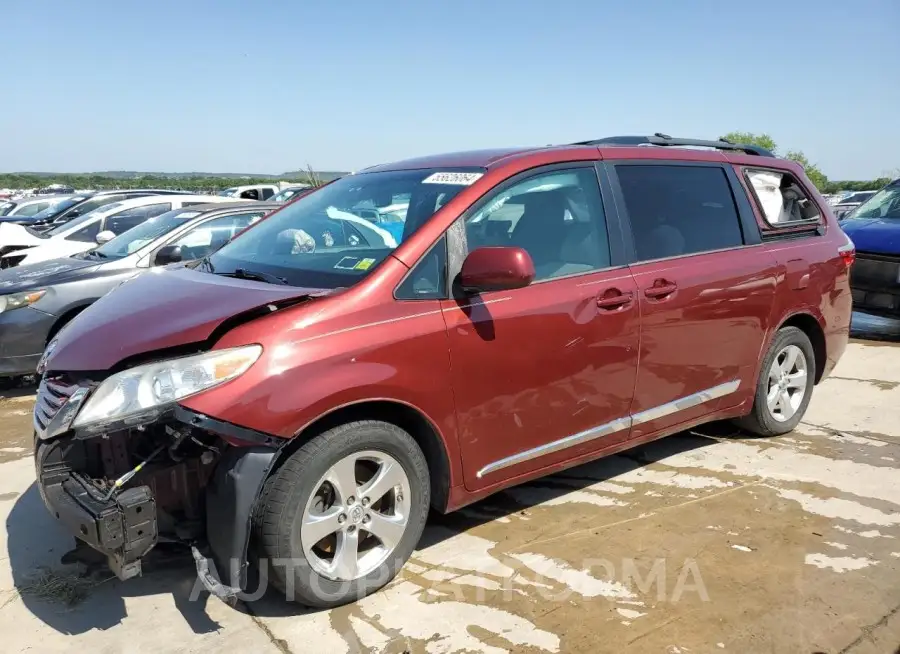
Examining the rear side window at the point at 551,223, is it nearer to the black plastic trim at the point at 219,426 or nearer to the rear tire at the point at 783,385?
the black plastic trim at the point at 219,426

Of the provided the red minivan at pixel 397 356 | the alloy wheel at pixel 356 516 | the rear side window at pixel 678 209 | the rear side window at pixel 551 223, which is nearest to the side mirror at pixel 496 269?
the red minivan at pixel 397 356

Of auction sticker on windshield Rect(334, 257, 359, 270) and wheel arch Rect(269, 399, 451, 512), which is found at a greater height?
auction sticker on windshield Rect(334, 257, 359, 270)

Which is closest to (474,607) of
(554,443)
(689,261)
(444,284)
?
(554,443)

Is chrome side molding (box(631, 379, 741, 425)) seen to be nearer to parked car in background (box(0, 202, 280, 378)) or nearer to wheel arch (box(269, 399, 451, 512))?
wheel arch (box(269, 399, 451, 512))

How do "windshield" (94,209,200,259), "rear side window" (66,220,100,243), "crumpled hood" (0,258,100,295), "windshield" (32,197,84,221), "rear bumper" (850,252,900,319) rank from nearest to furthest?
1. "crumpled hood" (0,258,100,295)
2. "windshield" (94,209,200,259)
3. "rear bumper" (850,252,900,319)
4. "rear side window" (66,220,100,243)
5. "windshield" (32,197,84,221)

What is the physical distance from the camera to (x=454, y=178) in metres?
3.43

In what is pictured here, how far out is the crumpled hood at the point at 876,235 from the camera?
8.06 meters

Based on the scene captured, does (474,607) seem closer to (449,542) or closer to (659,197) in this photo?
(449,542)

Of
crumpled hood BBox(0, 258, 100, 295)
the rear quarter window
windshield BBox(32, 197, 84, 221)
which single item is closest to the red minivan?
the rear quarter window

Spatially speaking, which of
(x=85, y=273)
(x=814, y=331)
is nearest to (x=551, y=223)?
(x=814, y=331)

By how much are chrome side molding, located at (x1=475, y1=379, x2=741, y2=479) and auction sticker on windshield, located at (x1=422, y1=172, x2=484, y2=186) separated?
49.9 inches

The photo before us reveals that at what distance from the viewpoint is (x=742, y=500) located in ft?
12.9

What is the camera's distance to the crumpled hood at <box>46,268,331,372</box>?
2.78 m

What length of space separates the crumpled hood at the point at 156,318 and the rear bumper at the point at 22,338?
2.80 metres
